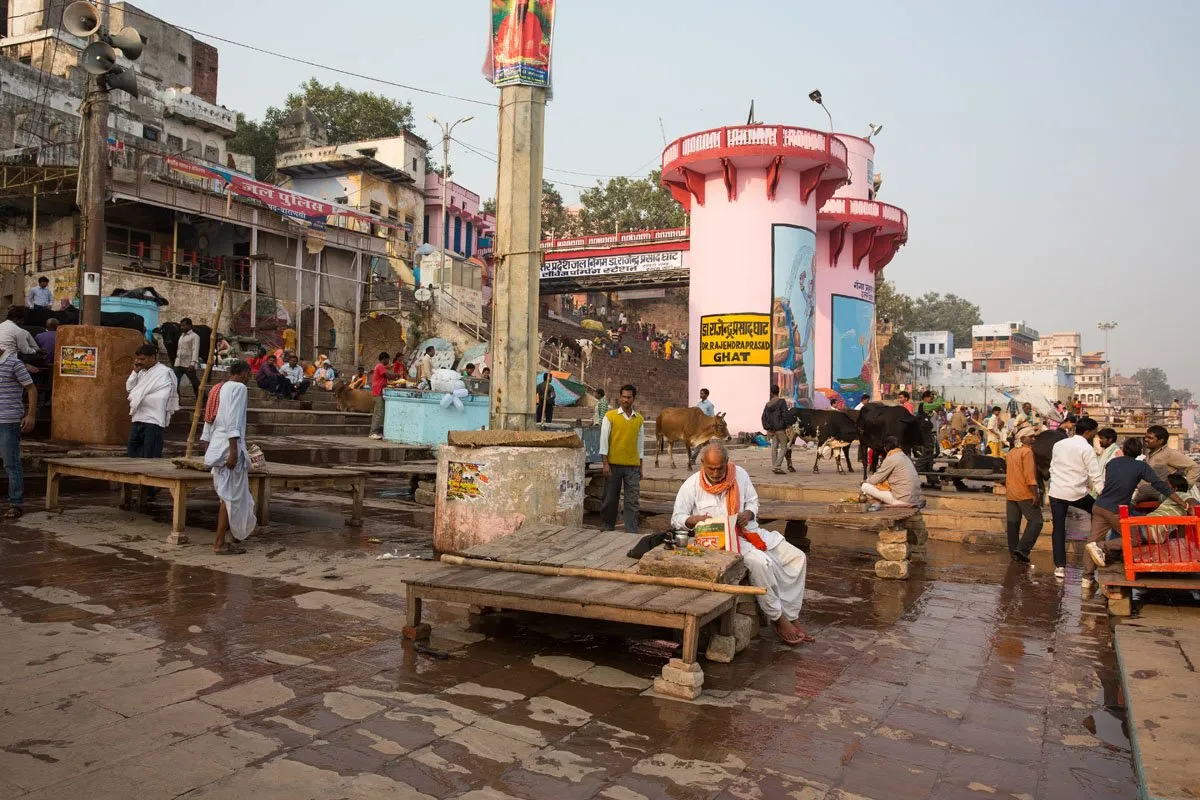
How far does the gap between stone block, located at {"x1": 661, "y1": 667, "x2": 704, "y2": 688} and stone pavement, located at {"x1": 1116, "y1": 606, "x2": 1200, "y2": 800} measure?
72.1 inches

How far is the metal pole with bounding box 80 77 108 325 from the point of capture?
10633mm

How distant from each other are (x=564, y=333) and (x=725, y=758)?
3476cm

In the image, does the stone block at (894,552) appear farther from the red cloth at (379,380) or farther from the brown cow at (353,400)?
the brown cow at (353,400)

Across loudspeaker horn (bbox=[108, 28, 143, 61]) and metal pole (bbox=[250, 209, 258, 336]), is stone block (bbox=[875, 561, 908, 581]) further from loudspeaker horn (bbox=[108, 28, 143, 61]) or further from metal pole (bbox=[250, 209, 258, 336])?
metal pole (bbox=[250, 209, 258, 336])

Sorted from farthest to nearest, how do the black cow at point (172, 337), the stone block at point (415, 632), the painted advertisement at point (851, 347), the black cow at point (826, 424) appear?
the painted advertisement at point (851, 347) → the black cow at point (826, 424) → the black cow at point (172, 337) → the stone block at point (415, 632)

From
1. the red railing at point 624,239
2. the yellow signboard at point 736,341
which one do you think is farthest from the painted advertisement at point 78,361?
the red railing at point 624,239

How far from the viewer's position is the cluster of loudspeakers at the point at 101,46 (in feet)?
33.4

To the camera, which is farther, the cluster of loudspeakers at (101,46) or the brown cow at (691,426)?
the brown cow at (691,426)

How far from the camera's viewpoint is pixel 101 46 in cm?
1016

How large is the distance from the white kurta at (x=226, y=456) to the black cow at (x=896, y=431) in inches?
370

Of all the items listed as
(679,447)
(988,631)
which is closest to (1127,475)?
(988,631)

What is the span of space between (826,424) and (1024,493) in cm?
750

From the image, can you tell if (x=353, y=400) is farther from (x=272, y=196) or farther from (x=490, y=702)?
(x=490, y=702)

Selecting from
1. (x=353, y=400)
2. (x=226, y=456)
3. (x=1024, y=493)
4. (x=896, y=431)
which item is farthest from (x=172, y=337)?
(x=1024, y=493)
